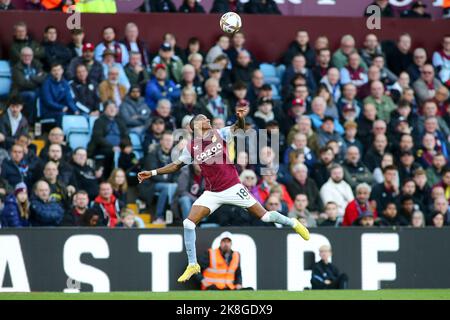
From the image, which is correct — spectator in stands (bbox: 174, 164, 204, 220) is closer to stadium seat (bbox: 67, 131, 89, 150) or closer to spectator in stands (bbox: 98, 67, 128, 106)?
stadium seat (bbox: 67, 131, 89, 150)

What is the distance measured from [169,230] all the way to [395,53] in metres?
7.76

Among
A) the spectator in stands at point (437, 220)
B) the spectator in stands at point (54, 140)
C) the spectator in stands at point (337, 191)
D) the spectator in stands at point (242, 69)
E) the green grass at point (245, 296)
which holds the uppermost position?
the spectator in stands at point (242, 69)

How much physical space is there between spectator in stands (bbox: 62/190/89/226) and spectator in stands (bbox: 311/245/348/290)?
3.91 metres

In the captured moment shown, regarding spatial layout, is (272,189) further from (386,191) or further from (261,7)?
(261,7)

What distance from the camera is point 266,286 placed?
19781 mm

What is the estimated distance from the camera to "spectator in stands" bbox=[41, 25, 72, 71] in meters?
22.7

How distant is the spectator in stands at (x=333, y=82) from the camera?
23.6 m

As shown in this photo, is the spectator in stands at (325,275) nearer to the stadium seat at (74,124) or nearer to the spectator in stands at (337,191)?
the spectator in stands at (337,191)

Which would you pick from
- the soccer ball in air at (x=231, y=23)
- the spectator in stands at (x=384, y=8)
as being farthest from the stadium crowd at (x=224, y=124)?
the soccer ball in air at (x=231, y=23)

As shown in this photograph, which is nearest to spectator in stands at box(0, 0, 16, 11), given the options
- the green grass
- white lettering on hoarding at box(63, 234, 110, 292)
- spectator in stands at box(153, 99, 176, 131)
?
spectator in stands at box(153, 99, 176, 131)

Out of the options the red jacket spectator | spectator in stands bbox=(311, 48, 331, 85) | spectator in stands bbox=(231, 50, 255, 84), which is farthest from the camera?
spectator in stands bbox=(311, 48, 331, 85)

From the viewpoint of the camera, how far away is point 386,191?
21.8 metres

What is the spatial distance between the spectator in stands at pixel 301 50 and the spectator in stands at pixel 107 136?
4074 mm
